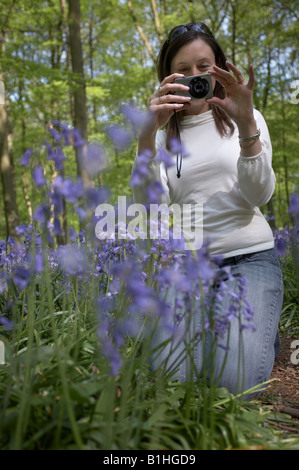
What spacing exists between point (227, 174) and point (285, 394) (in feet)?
4.27

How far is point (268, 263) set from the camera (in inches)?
97.8

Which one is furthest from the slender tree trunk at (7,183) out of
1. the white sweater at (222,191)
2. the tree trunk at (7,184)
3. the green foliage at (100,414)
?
the green foliage at (100,414)

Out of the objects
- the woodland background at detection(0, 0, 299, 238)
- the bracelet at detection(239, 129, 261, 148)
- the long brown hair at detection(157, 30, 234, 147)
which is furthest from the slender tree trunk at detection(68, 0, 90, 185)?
the bracelet at detection(239, 129, 261, 148)

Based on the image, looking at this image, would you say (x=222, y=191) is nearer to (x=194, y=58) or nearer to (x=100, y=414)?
(x=194, y=58)

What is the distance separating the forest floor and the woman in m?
0.12

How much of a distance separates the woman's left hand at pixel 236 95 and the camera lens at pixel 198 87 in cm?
7

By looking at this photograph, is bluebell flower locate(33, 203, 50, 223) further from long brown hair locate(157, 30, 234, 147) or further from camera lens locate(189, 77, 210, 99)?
long brown hair locate(157, 30, 234, 147)

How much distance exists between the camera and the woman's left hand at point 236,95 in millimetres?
2035

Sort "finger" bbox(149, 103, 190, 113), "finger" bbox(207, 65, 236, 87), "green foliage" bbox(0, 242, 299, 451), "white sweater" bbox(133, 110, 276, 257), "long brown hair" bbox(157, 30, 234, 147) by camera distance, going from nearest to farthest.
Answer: "green foliage" bbox(0, 242, 299, 451) → "finger" bbox(149, 103, 190, 113) → "finger" bbox(207, 65, 236, 87) → "white sweater" bbox(133, 110, 276, 257) → "long brown hair" bbox(157, 30, 234, 147)

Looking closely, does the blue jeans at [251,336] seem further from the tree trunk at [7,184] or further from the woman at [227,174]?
the tree trunk at [7,184]

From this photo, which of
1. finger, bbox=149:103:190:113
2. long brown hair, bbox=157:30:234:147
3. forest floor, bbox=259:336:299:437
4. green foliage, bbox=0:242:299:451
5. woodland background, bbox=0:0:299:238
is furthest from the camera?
woodland background, bbox=0:0:299:238

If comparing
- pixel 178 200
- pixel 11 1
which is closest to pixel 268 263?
pixel 178 200

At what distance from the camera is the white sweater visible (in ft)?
8.19

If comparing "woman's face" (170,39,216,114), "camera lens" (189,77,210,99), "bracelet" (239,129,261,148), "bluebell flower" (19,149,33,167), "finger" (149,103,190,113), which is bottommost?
"bluebell flower" (19,149,33,167)
